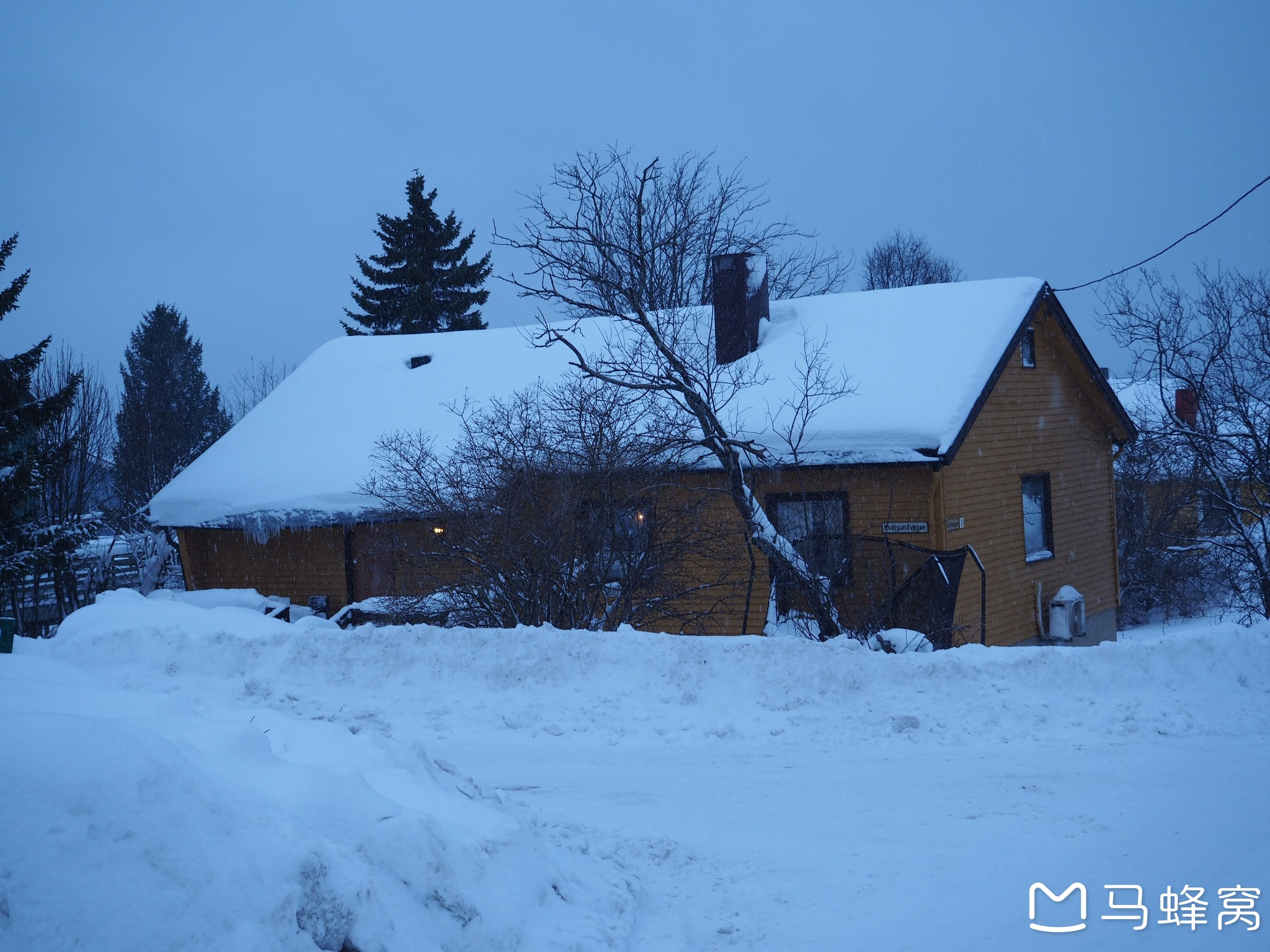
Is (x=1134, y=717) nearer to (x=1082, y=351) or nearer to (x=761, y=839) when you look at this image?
(x=761, y=839)

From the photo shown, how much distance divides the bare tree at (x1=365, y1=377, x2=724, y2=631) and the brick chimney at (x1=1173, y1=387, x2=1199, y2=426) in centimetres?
891

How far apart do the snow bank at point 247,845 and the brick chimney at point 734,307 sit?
39.0 feet

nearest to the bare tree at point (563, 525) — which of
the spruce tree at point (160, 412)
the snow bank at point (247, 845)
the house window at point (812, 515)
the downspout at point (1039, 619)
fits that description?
the house window at point (812, 515)

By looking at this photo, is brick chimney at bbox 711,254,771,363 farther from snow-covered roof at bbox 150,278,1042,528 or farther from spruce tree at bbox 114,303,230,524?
spruce tree at bbox 114,303,230,524

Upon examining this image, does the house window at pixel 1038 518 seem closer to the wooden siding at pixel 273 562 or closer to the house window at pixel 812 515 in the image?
the house window at pixel 812 515

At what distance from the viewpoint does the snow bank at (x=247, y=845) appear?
112 inches

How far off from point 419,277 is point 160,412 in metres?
11.6

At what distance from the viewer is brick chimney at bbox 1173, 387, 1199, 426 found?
1462 centimetres

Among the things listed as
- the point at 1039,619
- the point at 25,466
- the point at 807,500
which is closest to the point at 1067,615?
the point at 1039,619

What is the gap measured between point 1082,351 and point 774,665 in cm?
1084

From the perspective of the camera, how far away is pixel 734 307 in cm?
1606

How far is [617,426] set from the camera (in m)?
10.6

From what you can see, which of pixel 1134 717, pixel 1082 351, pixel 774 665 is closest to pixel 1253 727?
pixel 1134 717

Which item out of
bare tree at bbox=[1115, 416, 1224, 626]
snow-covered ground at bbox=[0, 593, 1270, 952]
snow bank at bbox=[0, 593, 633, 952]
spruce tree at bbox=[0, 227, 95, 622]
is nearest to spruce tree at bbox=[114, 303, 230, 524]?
spruce tree at bbox=[0, 227, 95, 622]
